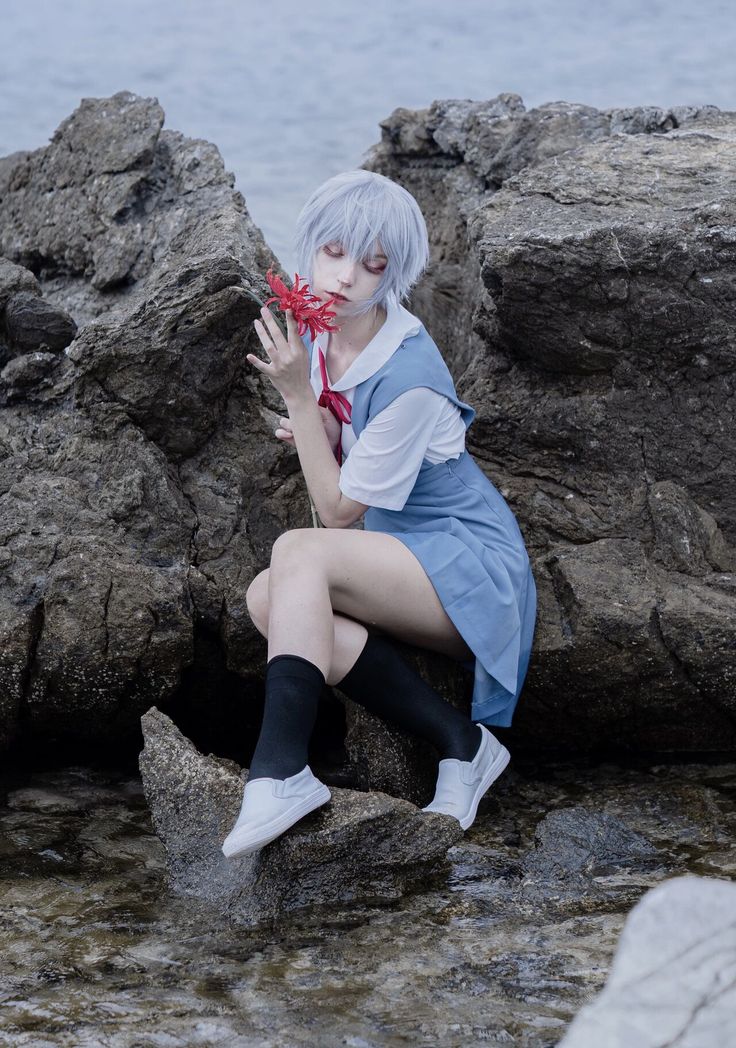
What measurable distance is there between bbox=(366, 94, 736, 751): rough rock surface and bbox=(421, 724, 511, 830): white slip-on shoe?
1.33ft

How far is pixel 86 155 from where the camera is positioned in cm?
511

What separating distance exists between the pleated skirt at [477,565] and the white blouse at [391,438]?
0.11 m

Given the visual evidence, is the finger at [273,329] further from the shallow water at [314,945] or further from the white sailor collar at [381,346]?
the shallow water at [314,945]

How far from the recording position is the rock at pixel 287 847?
9.57 feet

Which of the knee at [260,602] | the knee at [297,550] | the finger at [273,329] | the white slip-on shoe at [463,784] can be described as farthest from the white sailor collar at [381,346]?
the white slip-on shoe at [463,784]

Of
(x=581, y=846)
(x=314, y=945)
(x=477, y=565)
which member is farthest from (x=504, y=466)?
(x=314, y=945)

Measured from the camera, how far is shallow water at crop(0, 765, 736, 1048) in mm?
2316

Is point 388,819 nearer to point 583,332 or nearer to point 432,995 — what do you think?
point 432,995

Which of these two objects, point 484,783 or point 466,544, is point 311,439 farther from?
point 484,783

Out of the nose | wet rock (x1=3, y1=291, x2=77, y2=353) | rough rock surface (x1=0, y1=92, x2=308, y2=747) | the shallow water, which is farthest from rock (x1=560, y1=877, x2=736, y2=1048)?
wet rock (x1=3, y1=291, x2=77, y2=353)

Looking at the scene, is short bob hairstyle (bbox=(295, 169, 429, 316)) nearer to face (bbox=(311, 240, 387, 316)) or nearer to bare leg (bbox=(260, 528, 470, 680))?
face (bbox=(311, 240, 387, 316))

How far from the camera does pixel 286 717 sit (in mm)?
2979

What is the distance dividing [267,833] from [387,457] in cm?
101

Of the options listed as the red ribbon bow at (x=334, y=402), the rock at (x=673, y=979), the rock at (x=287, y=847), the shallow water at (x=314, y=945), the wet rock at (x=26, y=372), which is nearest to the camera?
the rock at (x=673, y=979)
